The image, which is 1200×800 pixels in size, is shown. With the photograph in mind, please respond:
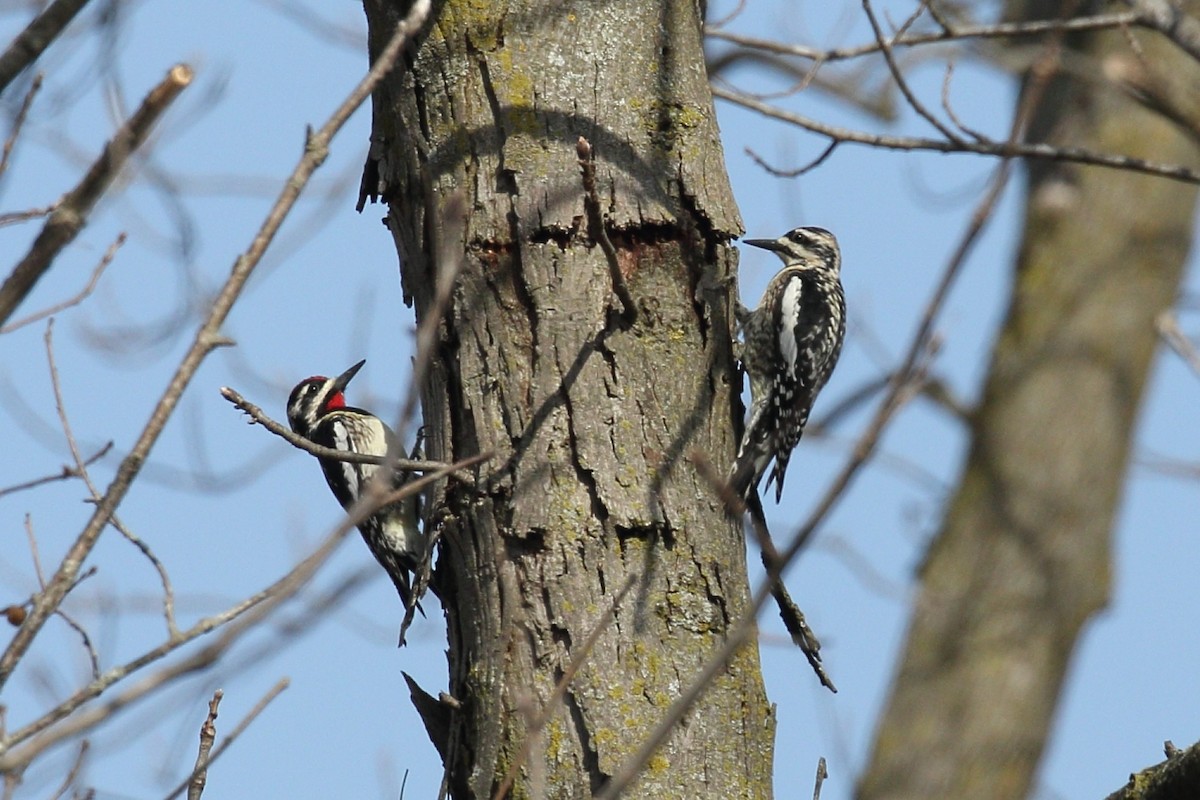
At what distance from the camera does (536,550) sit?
3037mm

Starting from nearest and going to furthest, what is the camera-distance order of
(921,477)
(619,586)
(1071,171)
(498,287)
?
(619,586) → (498,287) → (921,477) → (1071,171)

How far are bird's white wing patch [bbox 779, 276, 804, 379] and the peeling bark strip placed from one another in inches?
73.9

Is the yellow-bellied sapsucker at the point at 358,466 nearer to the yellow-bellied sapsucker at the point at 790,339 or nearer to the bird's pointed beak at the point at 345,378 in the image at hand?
the bird's pointed beak at the point at 345,378

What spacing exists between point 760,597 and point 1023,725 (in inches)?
148

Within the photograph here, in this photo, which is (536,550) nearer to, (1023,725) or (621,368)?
(621,368)

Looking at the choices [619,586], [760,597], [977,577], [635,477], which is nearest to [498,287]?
[635,477]

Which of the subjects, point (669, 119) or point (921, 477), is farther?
point (921, 477)

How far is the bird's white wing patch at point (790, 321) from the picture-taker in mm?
5250

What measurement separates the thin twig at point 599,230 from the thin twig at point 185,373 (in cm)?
86

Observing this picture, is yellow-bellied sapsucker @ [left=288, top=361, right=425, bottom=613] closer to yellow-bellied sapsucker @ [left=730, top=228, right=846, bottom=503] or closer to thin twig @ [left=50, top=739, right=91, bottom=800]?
yellow-bellied sapsucker @ [left=730, top=228, right=846, bottom=503]

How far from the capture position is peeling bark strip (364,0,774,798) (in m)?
2.94

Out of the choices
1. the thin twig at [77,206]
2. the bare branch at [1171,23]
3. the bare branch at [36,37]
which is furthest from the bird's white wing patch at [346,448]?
the thin twig at [77,206]

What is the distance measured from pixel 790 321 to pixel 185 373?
3.99m

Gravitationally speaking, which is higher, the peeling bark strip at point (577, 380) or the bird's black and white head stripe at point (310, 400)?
the bird's black and white head stripe at point (310, 400)
